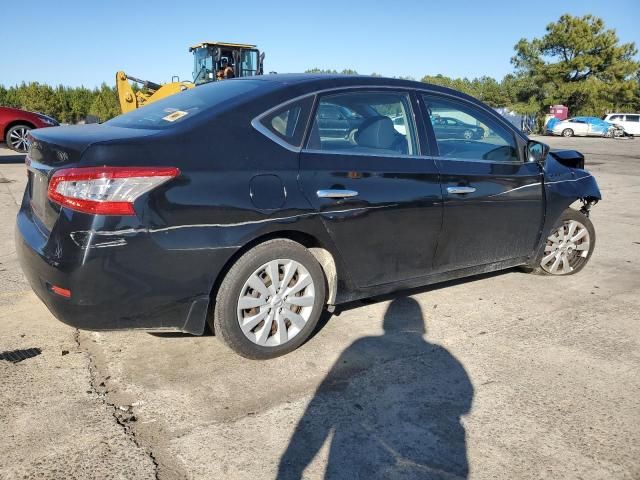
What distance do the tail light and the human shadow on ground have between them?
1363mm

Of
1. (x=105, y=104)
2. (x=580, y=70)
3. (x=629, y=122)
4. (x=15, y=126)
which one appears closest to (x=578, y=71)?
(x=580, y=70)

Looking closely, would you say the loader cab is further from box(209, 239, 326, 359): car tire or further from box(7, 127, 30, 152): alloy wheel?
box(209, 239, 326, 359): car tire

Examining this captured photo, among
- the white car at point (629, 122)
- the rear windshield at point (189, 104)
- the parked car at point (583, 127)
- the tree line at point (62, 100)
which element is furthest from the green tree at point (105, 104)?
the rear windshield at point (189, 104)

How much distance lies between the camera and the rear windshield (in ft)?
10.5

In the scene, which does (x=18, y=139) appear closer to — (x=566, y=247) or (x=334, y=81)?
(x=334, y=81)

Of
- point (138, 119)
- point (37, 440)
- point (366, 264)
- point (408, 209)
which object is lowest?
point (37, 440)

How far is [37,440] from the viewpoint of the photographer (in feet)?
8.10

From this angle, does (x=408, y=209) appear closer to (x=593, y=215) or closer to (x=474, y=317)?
(x=474, y=317)

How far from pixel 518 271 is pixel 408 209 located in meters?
2.19

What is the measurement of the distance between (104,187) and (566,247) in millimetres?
4042

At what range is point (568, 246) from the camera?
16.5 ft

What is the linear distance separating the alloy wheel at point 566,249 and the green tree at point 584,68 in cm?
4610

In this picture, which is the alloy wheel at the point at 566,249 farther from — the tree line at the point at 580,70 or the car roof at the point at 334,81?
the tree line at the point at 580,70

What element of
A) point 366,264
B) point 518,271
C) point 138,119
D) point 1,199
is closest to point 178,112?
point 138,119
